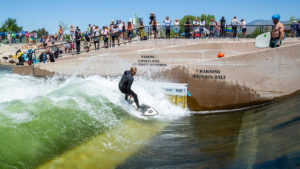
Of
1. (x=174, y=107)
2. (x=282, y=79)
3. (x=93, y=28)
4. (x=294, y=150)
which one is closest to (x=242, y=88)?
(x=282, y=79)

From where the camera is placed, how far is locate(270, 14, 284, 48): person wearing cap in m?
8.95

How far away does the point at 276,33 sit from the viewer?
9266mm

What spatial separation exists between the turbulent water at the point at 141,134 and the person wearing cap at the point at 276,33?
235 centimetres

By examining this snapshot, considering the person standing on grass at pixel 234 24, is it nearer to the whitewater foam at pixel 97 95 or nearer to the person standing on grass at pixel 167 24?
the person standing on grass at pixel 167 24

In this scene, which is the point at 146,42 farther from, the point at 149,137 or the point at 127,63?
the point at 149,137

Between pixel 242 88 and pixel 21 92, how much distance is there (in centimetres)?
1176

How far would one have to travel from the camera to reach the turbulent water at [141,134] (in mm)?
5133

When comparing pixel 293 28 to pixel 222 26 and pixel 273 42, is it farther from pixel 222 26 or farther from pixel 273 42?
pixel 273 42

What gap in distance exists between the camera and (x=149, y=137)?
7363 mm

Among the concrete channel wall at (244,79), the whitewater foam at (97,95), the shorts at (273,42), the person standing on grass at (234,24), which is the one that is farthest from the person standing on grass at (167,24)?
the shorts at (273,42)

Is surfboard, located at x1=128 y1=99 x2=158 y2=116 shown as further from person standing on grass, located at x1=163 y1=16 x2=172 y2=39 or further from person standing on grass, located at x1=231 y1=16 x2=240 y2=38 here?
person standing on grass, located at x1=231 y1=16 x2=240 y2=38

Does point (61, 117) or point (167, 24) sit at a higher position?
point (167, 24)

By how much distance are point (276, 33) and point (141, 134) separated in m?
6.66

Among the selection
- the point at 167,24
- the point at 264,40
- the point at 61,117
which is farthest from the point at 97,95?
Result: the point at 167,24
